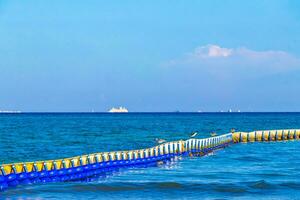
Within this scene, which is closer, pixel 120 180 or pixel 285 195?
pixel 285 195

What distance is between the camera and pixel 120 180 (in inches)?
1737

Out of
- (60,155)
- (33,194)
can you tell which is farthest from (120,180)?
(60,155)

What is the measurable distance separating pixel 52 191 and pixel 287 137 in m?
70.6

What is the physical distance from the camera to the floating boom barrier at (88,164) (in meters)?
37.9

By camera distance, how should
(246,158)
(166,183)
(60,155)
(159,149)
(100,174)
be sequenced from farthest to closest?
(60,155) < (246,158) < (159,149) < (100,174) < (166,183)

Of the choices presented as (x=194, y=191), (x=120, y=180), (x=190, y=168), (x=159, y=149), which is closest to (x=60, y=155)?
(x=159, y=149)

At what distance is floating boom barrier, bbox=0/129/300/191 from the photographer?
37938mm

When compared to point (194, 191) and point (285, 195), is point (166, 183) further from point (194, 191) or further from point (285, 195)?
point (285, 195)

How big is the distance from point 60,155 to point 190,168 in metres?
29.4

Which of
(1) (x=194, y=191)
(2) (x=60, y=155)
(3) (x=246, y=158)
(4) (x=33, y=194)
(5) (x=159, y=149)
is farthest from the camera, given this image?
(2) (x=60, y=155)

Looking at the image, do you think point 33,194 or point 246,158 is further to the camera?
point 246,158

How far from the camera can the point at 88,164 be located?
4591cm

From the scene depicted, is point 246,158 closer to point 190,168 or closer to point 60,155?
point 190,168

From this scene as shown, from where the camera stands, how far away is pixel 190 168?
178ft
